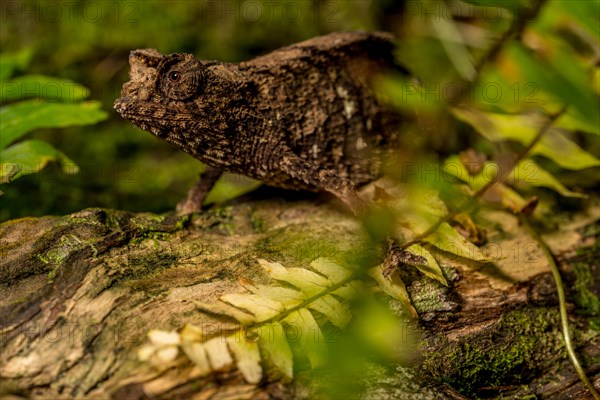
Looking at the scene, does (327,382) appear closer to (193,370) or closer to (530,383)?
(193,370)

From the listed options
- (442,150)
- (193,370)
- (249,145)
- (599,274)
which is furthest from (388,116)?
(193,370)

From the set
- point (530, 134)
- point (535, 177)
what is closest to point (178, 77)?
point (535, 177)

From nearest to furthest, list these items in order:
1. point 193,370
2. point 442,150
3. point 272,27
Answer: point 193,370, point 442,150, point 272,27

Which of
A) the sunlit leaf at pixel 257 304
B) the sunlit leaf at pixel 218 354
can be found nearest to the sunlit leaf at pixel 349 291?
the sunlit leaf at pixel 257 304

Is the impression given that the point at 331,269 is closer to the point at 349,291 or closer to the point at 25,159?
the point at 349,291

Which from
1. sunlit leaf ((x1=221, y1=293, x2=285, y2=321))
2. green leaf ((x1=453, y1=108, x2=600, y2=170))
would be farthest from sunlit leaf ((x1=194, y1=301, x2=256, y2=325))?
green leaf ((x1=453, y1=108, x2=600, y2=170))

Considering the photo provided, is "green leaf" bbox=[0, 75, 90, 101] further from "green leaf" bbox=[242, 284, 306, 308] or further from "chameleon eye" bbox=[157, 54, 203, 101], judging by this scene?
"green leaf" bbox=[242, 284, 306, 308]

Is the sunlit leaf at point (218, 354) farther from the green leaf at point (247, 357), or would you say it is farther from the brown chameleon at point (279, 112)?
the brown chameleon at point (279, 112)
